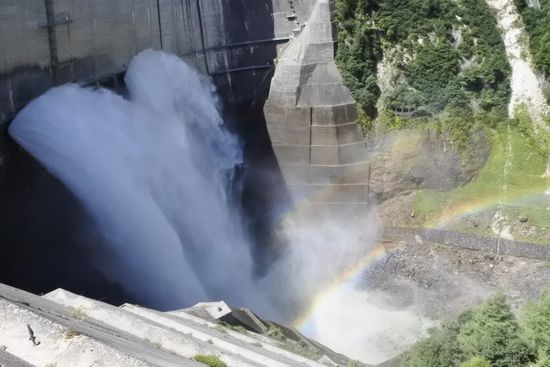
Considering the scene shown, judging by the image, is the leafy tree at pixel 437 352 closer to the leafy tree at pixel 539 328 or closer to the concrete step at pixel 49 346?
the leafy tree at pixel 539 328

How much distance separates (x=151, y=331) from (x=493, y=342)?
608 centimetres

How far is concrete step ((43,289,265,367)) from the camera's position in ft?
34.4

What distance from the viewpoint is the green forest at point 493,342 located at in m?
11.1

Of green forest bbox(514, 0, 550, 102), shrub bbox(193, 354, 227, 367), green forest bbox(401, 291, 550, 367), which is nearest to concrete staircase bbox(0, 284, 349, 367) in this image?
shrub bbox(193, 354, 227, 367)

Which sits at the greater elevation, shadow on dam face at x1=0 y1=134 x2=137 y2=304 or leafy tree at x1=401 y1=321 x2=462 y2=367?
shadow on dam face at x1=0 y1=134 x2=137 y2=304

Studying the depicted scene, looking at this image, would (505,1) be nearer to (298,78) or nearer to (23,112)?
(298,78)

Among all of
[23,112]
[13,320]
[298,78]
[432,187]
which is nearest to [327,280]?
[432,187]

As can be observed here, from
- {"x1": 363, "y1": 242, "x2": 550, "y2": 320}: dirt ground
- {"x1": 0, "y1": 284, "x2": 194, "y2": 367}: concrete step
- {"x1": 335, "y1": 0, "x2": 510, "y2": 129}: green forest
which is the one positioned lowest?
{"x1": 363, "y1": 242, "x2": 550, "y2": 320}: dirt ground

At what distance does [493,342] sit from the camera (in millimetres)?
11234

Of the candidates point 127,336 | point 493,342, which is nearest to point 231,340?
point 127,336

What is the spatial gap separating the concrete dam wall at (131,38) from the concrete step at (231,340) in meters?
8.34

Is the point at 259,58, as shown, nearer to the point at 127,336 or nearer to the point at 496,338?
the point at 127,336

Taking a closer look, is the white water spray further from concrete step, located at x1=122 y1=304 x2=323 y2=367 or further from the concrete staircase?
concrete step, located at x1=122 y1=304 x2=323 y2=367

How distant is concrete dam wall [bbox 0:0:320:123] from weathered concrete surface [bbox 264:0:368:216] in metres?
1.75
